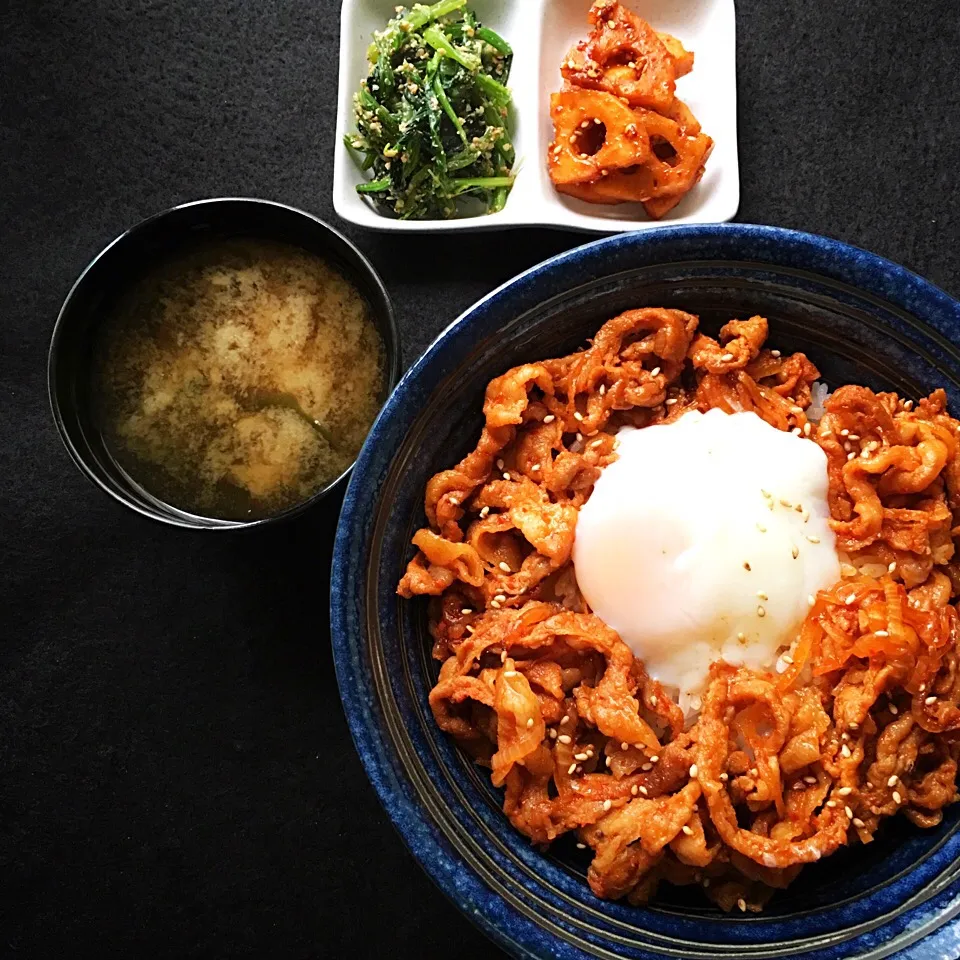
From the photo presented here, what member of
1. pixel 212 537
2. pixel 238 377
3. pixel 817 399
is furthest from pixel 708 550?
pixel 212 537

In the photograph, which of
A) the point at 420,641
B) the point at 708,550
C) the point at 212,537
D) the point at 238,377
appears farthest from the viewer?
the point at 212,537

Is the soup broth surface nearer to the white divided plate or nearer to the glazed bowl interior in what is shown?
the glazed bowl interior

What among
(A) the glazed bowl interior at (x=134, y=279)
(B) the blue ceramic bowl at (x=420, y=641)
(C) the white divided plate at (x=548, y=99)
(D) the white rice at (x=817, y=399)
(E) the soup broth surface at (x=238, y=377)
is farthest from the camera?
(C) the white divided plate at (x=548, y=99)

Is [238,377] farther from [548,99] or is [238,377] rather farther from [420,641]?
[548,99]

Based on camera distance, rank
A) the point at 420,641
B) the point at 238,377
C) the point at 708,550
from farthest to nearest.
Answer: the point at 238,377 → the point at 420,641 → the point at 708,550

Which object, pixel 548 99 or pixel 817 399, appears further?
pixel 548 99

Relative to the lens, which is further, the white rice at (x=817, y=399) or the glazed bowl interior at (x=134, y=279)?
the glazed bowl interior at (x=134, y=279)

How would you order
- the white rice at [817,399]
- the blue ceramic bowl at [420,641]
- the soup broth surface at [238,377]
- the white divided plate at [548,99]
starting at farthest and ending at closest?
1. the white divided plate at [548,99]
2. the soup broth surface at [238,377]
3. the white rice at [817,399]
4. the blue ceramic bowl at [420,641]

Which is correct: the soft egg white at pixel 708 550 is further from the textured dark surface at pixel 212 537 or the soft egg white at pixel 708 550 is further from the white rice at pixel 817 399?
the textured dark surface at pixel 212 537

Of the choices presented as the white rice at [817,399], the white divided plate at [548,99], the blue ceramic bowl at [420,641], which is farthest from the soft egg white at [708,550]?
the white divided plate at [548,99]
